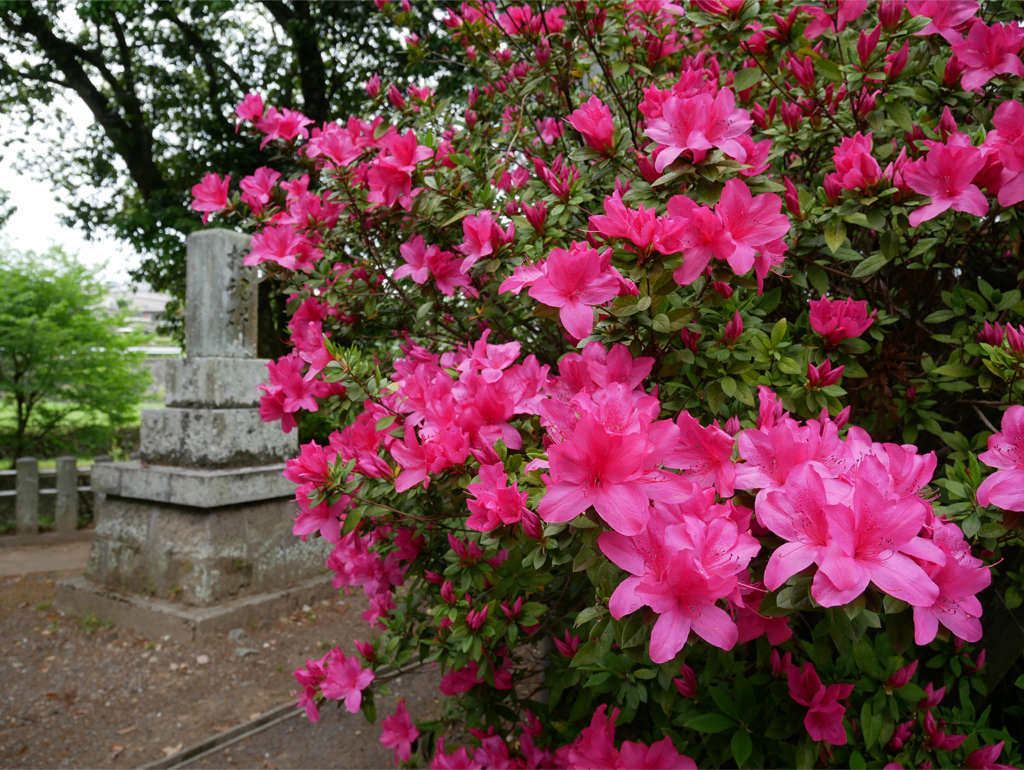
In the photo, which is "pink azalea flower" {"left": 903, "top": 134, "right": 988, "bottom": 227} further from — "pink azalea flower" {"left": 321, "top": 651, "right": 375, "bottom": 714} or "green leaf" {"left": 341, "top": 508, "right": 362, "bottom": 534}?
"pink azalea flower" {"left": 321, "top": 651, "right": 375, "bottom": 714}

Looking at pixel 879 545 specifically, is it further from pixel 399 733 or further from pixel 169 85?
pixel 169 85

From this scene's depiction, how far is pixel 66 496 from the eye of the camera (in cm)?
704

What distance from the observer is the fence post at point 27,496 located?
6824 mm

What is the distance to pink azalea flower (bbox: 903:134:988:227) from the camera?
108cm

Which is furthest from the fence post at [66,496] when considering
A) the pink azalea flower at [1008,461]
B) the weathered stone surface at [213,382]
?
the pink azalea flower at [1008,461]

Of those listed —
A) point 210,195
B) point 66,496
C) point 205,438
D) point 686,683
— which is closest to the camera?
point 686,683

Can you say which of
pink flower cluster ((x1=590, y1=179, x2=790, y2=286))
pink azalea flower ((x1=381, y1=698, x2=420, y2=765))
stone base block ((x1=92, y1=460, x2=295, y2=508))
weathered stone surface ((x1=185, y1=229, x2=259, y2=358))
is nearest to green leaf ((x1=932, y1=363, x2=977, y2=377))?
pink flower cluster ((x1=590, y1=179, x2=790, y2=286))

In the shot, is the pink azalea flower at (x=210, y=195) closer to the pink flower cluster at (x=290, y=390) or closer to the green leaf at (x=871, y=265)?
the pink flower cluster at (x=290, y=390)

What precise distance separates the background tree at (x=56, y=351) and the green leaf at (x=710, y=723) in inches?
320

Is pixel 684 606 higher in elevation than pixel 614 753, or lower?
higher

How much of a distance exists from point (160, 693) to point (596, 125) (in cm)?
349

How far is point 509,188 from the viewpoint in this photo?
1748 mm

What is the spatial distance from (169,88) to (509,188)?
914cm

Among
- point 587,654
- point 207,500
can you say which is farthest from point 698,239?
point 207,500
